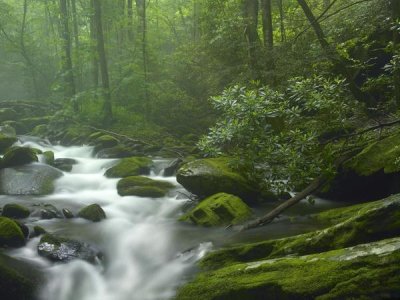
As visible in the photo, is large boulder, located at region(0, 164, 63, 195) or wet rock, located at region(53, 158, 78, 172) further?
wet rock, located at region(53, 158, 78, 172)

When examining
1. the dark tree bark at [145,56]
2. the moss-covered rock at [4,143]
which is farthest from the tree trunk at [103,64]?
the moss-covered rock at [4,143]

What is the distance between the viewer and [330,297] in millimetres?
4070

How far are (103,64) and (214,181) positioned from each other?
13.4 meters

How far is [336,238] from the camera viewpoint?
512 cm

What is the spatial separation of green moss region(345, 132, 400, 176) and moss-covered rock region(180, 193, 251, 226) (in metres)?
2.71

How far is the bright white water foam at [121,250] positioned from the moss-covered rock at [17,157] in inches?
85.3

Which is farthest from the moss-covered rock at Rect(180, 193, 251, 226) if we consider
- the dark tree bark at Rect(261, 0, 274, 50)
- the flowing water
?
the dark tree bark at Rect(261, 0, 274, 50)

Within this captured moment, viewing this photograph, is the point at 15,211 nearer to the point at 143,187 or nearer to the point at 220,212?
the point at 143,187

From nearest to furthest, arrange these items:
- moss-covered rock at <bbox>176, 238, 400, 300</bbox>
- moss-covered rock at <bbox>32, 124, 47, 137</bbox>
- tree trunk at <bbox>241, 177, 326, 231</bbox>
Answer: moss-covered rock at <bbox>176, 238, 400, 300</bbox>, tree trunk at <bbox>241, 177, 326, 231</bbox>, moss-covered rock at <bbox>32, 124, 47, 137</bbox>

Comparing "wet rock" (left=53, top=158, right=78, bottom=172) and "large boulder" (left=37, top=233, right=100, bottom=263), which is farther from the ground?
"wet rock" (left=53, top=158, right=78, bottom=172)

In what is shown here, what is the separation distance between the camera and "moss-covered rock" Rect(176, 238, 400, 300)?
12.9 ft

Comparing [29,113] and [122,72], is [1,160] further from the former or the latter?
[29,113]

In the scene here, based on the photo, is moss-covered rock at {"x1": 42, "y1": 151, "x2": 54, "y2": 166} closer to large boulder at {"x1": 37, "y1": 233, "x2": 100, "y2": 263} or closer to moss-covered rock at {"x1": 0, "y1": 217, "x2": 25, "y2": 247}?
moss-covered rock at {"x1": 0, "y1": 217, "x2": 25, "y2": 247}

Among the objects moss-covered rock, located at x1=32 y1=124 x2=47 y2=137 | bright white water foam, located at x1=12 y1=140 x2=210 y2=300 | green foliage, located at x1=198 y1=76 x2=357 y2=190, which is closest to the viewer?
bright white water foam, located at x1=12 y1=140 x2=210 y2=300
